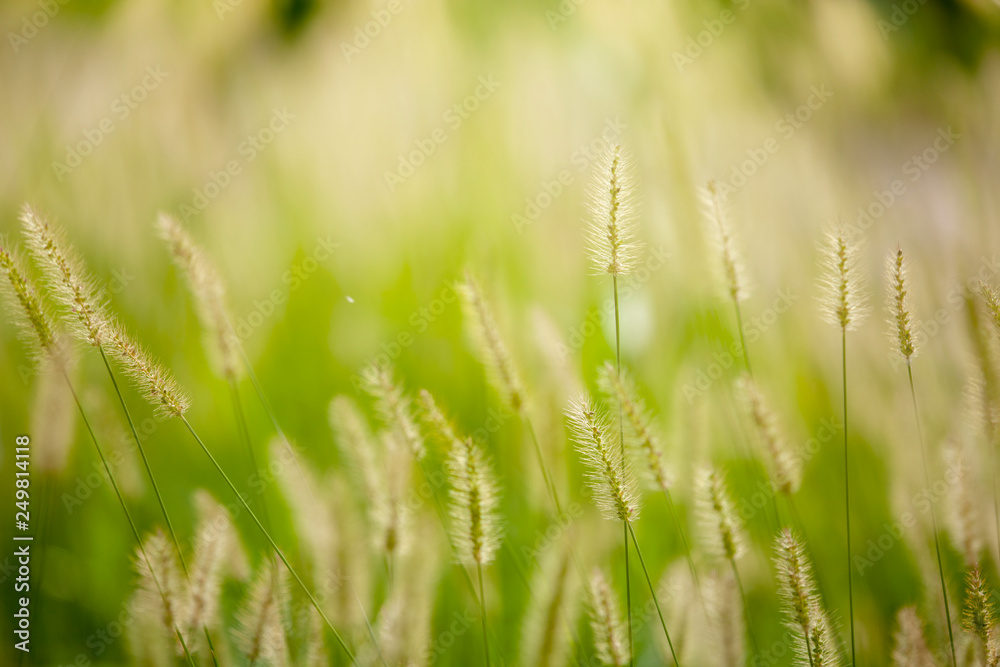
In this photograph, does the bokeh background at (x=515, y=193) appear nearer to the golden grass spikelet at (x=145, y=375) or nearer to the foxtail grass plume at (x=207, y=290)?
the foxtail grass plume at (x=207, y=290)

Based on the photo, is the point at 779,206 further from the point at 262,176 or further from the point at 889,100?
the point at 262,176

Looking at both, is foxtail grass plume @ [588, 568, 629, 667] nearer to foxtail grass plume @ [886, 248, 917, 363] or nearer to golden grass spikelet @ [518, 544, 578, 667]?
golden grass spikelet @ [518, 544, 578, 667]

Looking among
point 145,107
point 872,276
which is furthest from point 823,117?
point 145,107

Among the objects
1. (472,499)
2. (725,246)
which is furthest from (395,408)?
(725,246)

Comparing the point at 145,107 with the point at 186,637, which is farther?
the point at 145,107

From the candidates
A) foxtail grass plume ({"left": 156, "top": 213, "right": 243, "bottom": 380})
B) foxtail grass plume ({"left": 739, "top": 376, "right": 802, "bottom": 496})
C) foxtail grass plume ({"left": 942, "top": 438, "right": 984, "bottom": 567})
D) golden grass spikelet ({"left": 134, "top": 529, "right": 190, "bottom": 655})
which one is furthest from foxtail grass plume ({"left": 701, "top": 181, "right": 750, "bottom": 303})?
golden grass spikelet ({"left": 134, "top": 529, "right": 190, "bottom": 655})

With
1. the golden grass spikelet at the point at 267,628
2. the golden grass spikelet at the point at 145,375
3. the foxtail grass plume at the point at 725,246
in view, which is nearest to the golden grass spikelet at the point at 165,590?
the golden grass spikelet at the point at 267,628
